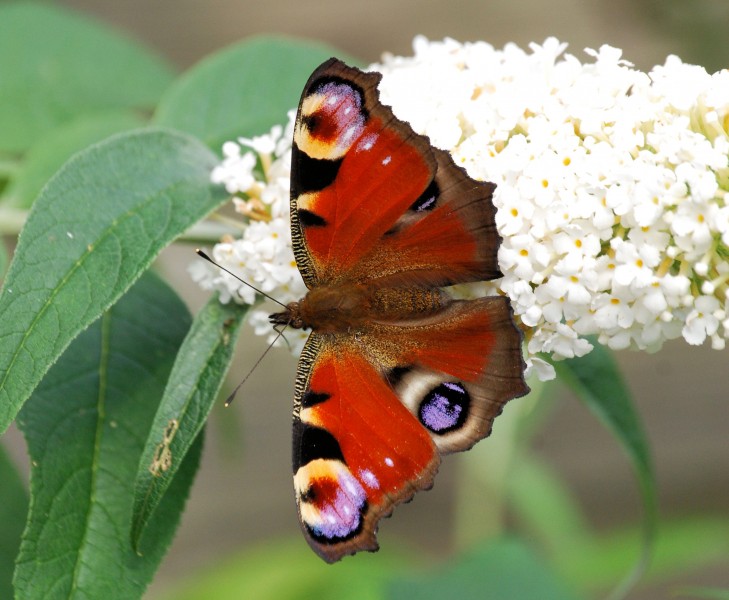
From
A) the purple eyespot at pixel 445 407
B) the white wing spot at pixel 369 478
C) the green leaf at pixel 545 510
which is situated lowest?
the white wing spot at pixel 369 478

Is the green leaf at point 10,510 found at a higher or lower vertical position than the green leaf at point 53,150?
lower

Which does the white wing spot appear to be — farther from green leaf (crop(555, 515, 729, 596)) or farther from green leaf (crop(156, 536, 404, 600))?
green leaf (crop(555, 515, 729, 596))

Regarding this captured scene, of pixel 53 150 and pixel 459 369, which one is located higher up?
pixel 53 150

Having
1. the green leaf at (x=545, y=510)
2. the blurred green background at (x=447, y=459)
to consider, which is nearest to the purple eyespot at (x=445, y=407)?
the green leaf at (x=545, y=510)

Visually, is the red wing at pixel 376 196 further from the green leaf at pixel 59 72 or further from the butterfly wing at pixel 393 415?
the green leaf at pixel 59 72

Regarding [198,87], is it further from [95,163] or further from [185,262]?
[185,262]

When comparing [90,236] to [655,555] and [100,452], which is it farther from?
[655,555]

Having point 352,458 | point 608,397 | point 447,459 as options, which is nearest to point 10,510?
point 352,458

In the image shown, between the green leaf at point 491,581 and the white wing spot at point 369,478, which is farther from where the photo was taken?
the green leaf at point 491,581
